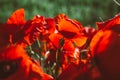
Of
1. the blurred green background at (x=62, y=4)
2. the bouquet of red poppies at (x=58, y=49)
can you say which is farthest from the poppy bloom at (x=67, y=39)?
the blurred green background at (x=62, y=4)

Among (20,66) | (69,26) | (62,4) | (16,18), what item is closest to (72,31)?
(69,26)

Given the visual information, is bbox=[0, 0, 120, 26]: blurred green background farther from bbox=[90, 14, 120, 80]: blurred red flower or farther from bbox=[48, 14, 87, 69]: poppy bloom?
bbox=[90, 14, 120, 80]: blurred red flower

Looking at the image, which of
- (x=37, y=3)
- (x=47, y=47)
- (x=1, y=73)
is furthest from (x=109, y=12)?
(x=1, y=73)

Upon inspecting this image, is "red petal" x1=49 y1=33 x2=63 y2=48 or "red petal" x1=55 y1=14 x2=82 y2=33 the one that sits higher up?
"red petal" x1=55 y1=14 x2=82 y2=33

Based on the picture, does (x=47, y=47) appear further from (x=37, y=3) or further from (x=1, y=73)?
(x=37, y=3)

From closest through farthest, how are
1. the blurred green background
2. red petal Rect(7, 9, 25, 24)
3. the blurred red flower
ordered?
the blurred red flower
red petal Rect(7, 9, 25, 24)
the blurred green background

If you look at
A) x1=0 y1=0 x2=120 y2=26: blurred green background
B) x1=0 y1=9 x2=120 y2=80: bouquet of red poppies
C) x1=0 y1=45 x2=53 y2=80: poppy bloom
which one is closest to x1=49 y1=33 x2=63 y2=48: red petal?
x1=0 y1=9 x2=120 y2=80: bouquet of red poppies

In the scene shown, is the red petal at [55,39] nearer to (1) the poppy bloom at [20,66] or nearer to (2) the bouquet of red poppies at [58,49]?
(2) the bouquet of red poppies at [58,49]
